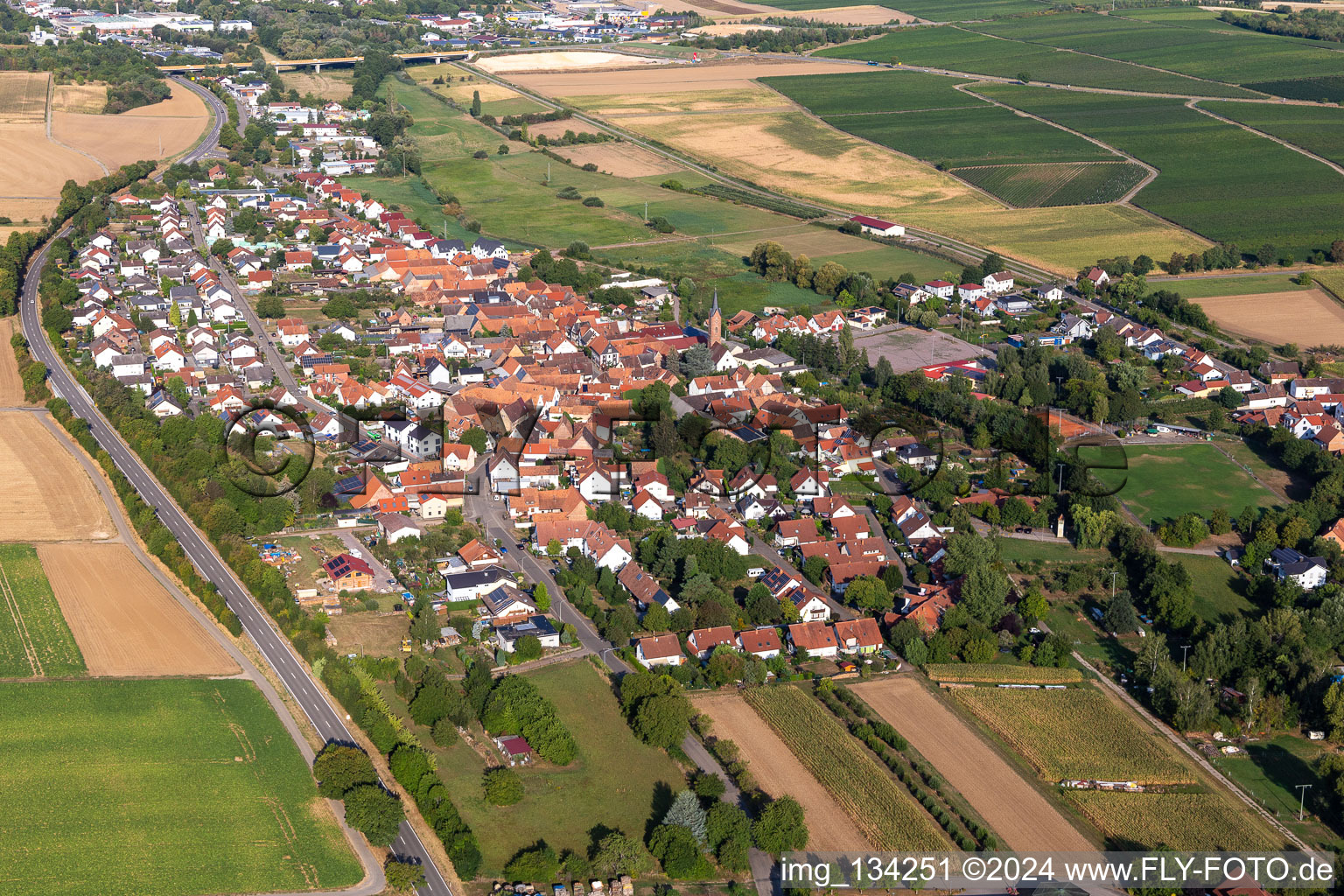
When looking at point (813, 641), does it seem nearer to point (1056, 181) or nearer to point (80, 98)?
point (1056, 181)

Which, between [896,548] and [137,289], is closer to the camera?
[896,548]

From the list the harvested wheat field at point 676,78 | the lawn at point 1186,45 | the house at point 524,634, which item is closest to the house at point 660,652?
the house at point 524,634

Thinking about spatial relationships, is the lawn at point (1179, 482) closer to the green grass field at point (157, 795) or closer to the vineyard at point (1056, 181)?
the green grass field at point (157, 795)

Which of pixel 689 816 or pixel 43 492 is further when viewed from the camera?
pixel 43 492

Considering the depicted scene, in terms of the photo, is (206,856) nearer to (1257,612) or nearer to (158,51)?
(1257,612)

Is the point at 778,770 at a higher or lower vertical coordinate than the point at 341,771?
lower

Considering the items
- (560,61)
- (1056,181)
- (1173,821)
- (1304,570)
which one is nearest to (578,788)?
(1173,821)

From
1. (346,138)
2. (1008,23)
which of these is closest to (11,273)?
(346,138)
